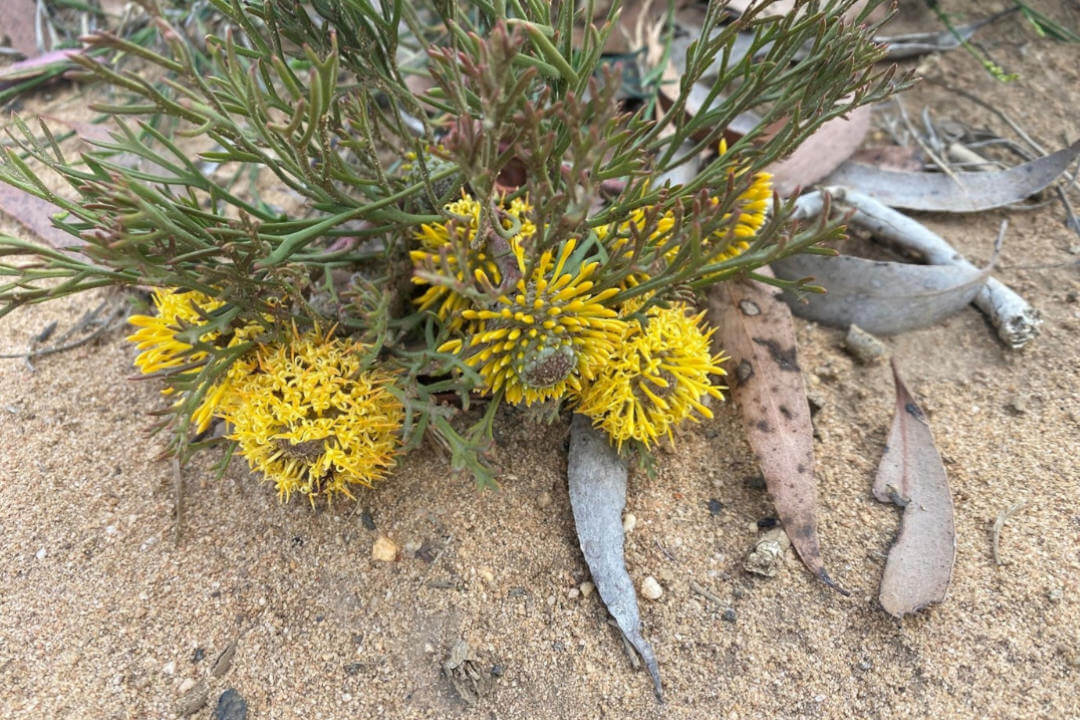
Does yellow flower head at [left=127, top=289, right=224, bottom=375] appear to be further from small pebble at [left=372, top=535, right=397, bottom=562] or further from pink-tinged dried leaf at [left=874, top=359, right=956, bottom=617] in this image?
pink-tinged dried leaf at [left=874, top=359, right=956, bottom=617]

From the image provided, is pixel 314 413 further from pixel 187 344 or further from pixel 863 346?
pixel 863 346

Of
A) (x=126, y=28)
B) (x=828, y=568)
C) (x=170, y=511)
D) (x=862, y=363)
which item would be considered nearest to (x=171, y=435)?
(x=170, y=511)

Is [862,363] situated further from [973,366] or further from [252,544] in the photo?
[252,544]

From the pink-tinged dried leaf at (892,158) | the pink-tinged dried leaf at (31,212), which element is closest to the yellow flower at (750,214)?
the pink-tinged dried leaf at (892,158)

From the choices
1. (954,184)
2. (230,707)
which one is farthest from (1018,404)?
(230,707)

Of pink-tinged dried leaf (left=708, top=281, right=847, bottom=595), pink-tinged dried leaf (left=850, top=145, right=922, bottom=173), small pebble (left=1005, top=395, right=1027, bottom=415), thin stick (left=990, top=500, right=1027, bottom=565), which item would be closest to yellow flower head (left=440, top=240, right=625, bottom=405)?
pink-tinged dried leaf (left=708, top=281, right=847, bottom=595)
